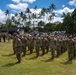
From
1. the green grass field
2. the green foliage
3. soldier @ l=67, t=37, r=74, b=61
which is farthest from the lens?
the green foliage

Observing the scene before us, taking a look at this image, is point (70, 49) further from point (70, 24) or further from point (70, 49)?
point (70, 24)

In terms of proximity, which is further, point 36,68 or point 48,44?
point 48,44

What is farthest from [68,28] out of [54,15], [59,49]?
[59,49]

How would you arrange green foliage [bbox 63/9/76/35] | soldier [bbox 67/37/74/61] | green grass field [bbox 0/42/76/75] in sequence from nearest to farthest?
green grass field [bbox 0/42/76/75], soldier [bbox 67/37/74/61], green foliage [bbox 63/9/76/35]

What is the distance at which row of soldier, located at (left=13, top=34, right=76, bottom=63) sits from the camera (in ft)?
80.5

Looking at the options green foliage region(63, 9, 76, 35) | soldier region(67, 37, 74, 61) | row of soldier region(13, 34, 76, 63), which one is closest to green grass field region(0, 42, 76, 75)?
row of soldier region(13, 34, 76, 63)

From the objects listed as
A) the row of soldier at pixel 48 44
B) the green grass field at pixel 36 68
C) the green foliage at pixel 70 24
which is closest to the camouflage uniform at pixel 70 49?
the row of soldier at pixel 48 44

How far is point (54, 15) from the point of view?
11225cm

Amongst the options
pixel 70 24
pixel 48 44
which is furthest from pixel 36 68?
pixel 70 24

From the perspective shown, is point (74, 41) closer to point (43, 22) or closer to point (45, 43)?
point (45, 43)

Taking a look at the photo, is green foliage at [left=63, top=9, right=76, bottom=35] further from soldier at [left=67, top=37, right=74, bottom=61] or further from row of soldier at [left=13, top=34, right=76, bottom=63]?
soldier at [left=67, top=37, right=74, bottom=61]

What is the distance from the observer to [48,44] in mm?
29156

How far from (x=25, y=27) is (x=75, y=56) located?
324 feet

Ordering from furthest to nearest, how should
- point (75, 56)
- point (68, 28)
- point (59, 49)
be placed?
1. point (68, 28)
2. point (59, 49)
3. point (75, 56)
